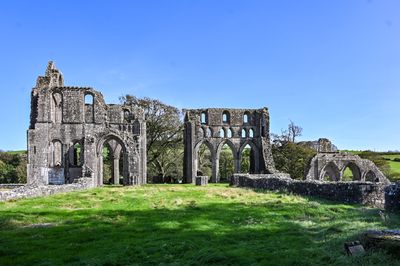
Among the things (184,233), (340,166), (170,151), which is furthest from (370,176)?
(184,233)

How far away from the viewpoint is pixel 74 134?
135 feet

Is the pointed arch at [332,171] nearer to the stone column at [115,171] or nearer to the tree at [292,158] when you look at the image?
the tree at [292,158]

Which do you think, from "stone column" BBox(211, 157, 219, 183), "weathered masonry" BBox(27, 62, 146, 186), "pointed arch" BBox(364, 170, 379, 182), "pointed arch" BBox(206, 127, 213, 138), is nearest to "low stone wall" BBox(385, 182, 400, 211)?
"weathered masonry" BBox(27, 62, 146, 186)

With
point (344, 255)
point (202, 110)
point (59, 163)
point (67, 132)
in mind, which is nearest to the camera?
point (344, 255)

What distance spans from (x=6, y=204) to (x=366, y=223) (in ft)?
52.1

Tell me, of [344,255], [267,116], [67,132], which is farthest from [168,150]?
Answer: [344,255]

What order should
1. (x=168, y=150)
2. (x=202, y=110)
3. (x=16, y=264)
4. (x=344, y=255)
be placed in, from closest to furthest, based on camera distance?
(x=344, y=255), (x=16, y=264), (x=202, y=110), (x=168, y=150)

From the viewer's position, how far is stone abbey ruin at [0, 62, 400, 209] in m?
39.1

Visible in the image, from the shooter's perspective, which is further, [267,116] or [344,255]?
[267,116]

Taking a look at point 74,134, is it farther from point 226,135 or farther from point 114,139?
point 226,135

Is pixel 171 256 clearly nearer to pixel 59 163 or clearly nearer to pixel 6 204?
pixel 6 204

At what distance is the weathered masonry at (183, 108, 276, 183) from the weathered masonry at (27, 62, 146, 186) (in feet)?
21.8

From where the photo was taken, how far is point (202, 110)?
49125mm

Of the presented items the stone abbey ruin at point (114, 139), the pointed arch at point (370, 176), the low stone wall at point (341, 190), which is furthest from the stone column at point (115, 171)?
the pointed arch at point (370, 176)
